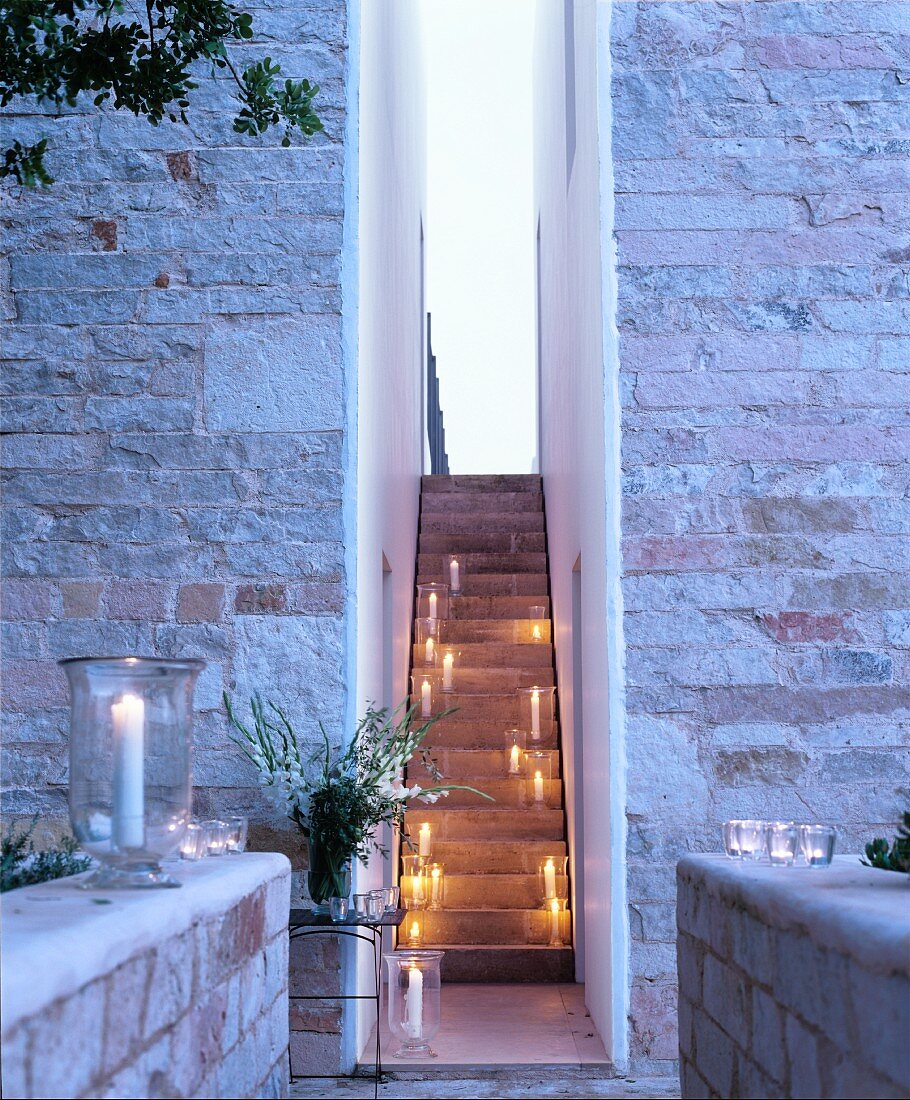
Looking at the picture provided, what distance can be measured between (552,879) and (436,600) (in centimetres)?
195

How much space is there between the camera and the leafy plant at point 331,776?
383cm

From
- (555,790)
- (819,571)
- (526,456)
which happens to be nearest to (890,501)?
(819,571)

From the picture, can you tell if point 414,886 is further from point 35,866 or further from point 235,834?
point 35,866

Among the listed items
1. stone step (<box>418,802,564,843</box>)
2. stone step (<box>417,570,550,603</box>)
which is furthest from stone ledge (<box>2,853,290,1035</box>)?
stone step (<box>417,570,550,603</box>)

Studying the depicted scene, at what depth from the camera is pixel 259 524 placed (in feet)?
13.6

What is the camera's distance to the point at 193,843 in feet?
8.23

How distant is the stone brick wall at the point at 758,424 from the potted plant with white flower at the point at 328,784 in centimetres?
81

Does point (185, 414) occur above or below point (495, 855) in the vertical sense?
above

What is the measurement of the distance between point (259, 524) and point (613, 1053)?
Result: 203 centimetres

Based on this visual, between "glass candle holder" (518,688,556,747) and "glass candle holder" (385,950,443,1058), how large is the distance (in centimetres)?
217

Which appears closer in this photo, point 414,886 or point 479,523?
point 414,886

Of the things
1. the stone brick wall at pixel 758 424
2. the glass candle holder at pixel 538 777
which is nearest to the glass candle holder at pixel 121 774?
A: the stone brick wall at pixel 758 424

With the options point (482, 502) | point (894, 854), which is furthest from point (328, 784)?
point (482, 502)

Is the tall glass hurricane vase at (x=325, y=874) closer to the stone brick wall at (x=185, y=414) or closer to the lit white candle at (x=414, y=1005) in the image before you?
the stone brick wall at (x=185, y=414)
